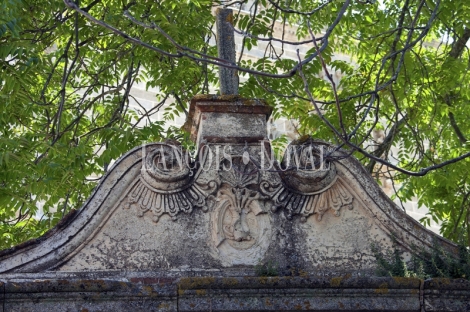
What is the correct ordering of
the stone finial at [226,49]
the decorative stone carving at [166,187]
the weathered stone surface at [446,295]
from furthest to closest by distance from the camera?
the stone finial at [226,49] → the decorative stone carving at [166,187] → the weathered stone surface at [446,295]

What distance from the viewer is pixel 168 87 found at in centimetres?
1085

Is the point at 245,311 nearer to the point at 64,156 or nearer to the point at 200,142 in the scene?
the point at 200,142

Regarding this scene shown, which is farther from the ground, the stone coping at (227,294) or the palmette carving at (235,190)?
the palmette carving at (235,190)

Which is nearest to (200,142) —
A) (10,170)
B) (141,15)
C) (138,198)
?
(138,198)

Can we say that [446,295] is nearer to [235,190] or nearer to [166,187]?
[235,190]

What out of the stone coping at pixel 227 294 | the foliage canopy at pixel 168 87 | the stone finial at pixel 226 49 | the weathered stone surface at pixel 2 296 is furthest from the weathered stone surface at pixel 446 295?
the foliage canopy at pixel 168 87

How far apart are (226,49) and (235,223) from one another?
1.61 metres

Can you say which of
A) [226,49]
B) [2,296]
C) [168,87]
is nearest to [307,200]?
[226,49]

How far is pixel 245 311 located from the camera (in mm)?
5859

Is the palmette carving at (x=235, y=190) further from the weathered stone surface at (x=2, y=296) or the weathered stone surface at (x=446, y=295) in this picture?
the weathered stone surface at (x=2, y=296)

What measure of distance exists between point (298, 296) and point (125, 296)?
101 centimetres

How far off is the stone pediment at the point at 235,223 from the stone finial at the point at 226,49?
57 cm

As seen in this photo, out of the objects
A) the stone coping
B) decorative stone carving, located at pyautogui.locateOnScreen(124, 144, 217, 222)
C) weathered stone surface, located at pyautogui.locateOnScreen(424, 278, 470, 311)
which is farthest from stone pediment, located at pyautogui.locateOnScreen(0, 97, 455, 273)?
weathered stone surface, located at pyautogui.locateOnScreen(424, 278, 470, 311)

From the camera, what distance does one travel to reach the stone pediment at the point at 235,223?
628cm
